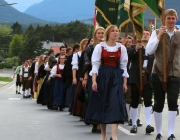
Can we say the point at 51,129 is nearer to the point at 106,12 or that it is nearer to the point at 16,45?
the point at 106,12

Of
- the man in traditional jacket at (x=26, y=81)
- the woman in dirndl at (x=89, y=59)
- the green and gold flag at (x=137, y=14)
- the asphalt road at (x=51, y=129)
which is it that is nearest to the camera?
the asphalt road at (x=51, y=129)

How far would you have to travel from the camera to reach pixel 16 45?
19500 cm

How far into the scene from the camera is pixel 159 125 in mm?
9805

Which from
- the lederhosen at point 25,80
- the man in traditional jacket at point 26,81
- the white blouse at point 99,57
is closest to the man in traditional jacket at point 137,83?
the white blouse at point 99,57

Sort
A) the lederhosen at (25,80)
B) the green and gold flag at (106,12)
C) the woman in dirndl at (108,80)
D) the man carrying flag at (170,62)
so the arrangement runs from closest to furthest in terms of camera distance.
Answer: the man carrying flag at (170,62)
the woman in dirndl at (108,80)
the green and gold flag at (106,12)
the lederhosen at (25,80)

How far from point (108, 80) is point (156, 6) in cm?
151

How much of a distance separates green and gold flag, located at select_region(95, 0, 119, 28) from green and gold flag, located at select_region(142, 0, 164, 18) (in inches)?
271

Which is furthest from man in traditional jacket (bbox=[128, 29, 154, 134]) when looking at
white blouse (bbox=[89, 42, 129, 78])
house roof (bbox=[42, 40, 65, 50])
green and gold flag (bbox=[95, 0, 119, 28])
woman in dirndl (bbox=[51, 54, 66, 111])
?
house roof (bbox=[42, 40, 65, 50])

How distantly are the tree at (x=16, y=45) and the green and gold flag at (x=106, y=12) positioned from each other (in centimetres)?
17532

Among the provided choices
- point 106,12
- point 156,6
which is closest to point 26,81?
point 106,12

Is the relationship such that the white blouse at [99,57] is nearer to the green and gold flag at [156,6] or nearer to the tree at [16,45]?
the green and gold flag at [156,6]

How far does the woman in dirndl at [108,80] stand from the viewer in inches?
376

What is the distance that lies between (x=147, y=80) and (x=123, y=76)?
2231 millimetres

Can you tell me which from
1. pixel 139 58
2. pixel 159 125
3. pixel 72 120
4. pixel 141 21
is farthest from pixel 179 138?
pixel 72 120
